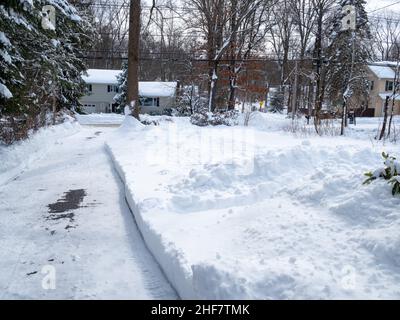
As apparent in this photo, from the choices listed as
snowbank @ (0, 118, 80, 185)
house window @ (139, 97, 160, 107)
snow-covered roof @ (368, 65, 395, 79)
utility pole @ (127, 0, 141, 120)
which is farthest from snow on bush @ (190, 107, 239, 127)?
snow-covered roof @ (368, 65, 395, 79)

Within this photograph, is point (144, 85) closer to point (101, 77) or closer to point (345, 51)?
point (101, 77)

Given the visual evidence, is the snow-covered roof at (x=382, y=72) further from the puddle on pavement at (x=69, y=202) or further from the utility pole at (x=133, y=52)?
the puddle on pavement at (x=69, y=202)

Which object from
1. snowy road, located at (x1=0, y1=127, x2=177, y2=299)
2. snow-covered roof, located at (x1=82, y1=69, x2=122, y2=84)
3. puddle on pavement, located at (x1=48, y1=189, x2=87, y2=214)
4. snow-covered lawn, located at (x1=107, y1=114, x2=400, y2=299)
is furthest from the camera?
snow-covered roof, located at (x1=82, y1=69, x2=122, y2=84)

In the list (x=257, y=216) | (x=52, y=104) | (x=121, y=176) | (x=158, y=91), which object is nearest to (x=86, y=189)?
(x=121, y=176)

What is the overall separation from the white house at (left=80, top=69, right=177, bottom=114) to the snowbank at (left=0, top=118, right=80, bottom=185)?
3100 centimetres

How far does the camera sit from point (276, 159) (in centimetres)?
668

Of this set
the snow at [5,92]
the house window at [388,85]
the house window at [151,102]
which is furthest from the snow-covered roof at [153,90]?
the snow at [5,92]

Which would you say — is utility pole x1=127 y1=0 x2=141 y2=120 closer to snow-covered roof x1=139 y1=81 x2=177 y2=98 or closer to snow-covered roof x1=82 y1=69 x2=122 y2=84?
snow-covered roof x1=139 y1=81 x2=177 y2=98

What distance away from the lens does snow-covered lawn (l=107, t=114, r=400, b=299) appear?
296 cm

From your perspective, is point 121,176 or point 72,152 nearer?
point 121,176

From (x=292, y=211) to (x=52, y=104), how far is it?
19406 mm

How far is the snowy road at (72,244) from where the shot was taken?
12.3ft
